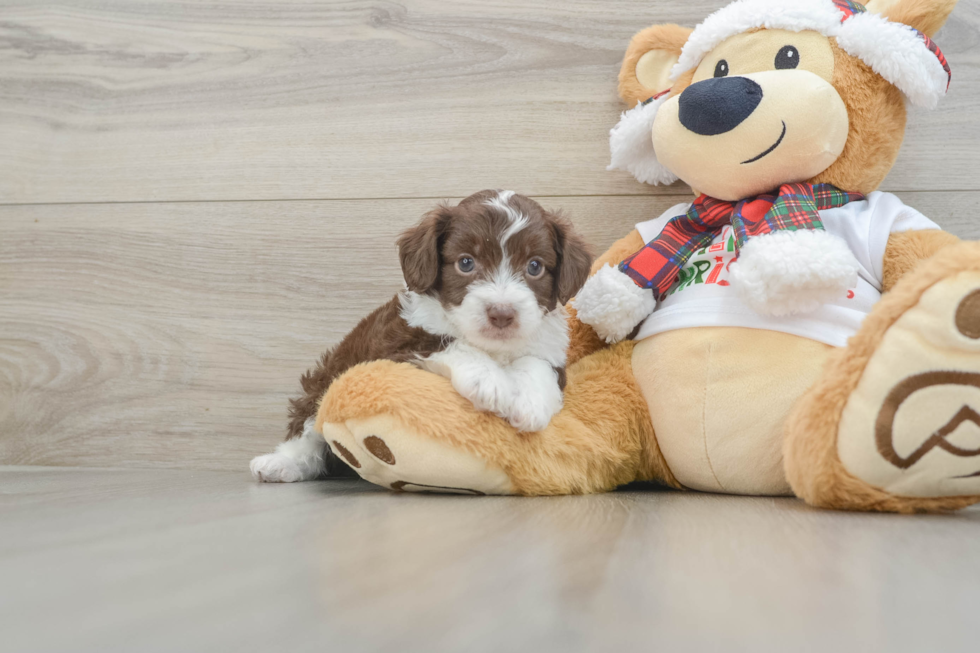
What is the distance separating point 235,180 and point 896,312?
1607 millimetres

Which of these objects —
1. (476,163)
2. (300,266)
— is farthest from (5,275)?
(476,163)

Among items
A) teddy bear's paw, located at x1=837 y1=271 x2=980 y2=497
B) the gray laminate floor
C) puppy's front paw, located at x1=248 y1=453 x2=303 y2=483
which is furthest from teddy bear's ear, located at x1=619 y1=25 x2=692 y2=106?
puppy's front paw, located at x1=248 y1=453 x2=303 y2=483

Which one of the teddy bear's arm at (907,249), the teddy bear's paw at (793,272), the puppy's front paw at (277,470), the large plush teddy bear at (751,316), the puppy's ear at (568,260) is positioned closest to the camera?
the large plush teddy bear at (751,316)

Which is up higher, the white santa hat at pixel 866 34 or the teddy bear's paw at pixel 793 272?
the white santa hat at pixel 866 34

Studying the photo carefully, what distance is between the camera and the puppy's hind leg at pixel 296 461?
1.43 metres

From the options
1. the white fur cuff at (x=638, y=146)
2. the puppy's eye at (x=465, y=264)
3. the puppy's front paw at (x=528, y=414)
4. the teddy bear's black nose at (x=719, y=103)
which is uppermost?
the teddy bear's black nose at (x=719, y=103)

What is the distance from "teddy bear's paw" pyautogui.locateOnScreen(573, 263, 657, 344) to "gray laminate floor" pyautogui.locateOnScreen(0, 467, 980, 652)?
1.56ft

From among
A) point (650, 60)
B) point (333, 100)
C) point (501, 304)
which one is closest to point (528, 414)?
point (501, 304)

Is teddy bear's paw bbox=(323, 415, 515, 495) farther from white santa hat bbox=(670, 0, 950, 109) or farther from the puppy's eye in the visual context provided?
white santa hat bbox=(670, 0, 950, 109)

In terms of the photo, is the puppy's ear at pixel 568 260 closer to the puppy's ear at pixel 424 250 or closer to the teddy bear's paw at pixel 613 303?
the teddy bear's paw at pixel 613 303

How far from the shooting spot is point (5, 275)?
75.5 inches

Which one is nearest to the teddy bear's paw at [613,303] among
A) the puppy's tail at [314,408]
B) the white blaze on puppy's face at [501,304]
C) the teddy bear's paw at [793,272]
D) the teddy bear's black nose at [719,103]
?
the white blaze on puppy's face at [501,304]

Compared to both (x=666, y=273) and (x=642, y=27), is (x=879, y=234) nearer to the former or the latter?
(x=666, y=273)

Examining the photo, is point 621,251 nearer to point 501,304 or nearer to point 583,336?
point 583,336
